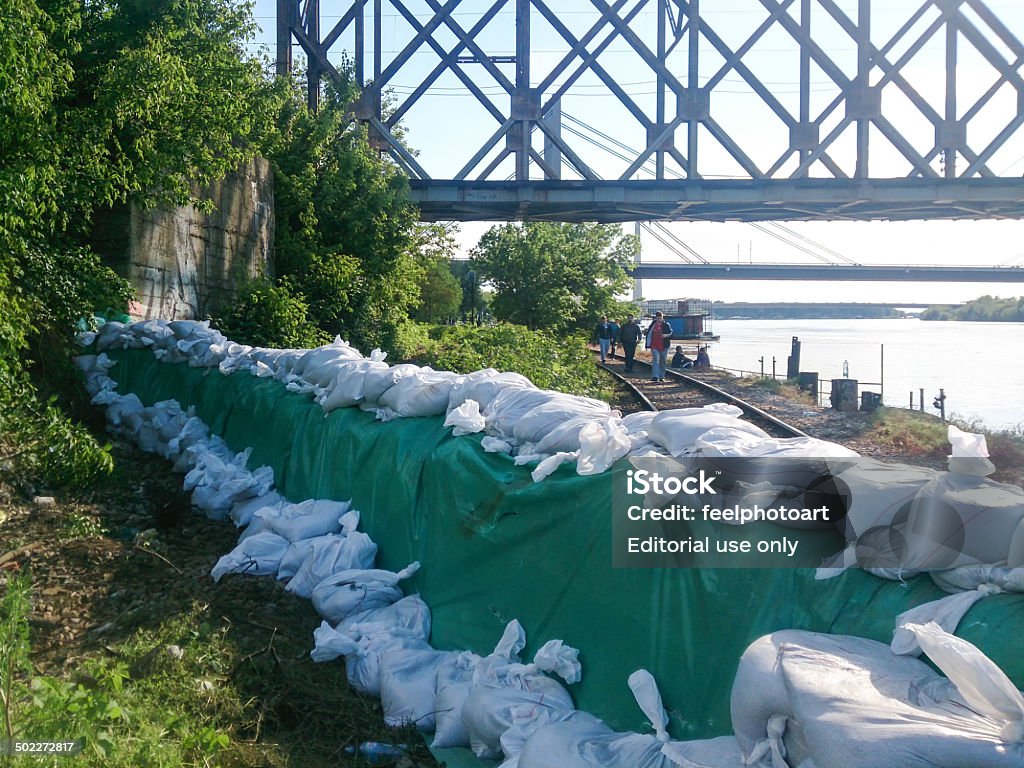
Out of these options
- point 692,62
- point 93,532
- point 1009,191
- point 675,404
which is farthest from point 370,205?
point 1009,191

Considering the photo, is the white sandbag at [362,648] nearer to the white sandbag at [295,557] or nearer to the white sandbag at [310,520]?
the white sandbag at [295,557]

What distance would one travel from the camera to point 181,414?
940cm

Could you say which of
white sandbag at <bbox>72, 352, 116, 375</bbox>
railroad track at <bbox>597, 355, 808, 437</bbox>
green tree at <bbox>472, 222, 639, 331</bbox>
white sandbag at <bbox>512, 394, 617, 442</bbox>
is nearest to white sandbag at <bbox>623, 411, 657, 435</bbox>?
white sandbag at <bbox>512, 394, 617, 442</bbox>

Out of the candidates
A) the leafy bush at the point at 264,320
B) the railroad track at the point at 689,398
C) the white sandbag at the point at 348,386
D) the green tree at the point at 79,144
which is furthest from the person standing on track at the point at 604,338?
the white sandbag at the point at 348,386

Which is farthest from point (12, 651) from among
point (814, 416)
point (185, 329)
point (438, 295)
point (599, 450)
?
point (438, 295)

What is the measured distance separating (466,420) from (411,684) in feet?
4.80

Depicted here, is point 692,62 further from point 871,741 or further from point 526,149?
point 871,741

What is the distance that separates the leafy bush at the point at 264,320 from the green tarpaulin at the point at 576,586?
8.68 meters

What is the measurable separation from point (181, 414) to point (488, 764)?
692 cm

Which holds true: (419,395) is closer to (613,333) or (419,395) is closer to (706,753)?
(706,753)

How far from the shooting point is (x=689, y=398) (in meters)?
20.7

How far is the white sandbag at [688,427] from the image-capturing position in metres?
3.62

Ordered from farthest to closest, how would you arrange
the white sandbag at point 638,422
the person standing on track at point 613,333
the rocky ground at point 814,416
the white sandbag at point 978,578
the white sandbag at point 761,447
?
the person standing on track at point 613,333 < the rocky ground at point 814,416 < the white sandbag at point 638,422 < the white sandbag at point 761,447 < the white sandbag at point 978,578

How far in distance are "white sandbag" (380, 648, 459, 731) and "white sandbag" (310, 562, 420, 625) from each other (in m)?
0.55
